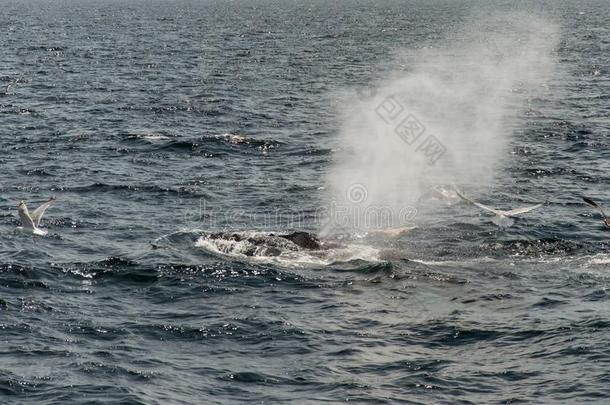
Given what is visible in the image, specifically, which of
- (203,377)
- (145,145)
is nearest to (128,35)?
(145,145)

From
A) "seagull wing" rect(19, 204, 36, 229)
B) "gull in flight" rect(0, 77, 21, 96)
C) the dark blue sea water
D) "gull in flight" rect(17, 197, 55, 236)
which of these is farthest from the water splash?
"gull in flight" rect(0, 77, 21, 96)

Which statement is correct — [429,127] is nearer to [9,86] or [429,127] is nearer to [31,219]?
[31,219]

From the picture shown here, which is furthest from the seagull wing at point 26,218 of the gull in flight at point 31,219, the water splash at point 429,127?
the water splash at point 429,127

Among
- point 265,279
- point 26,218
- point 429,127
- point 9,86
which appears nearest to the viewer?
point 265,279

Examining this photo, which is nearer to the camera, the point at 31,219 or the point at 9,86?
the point at 31,219

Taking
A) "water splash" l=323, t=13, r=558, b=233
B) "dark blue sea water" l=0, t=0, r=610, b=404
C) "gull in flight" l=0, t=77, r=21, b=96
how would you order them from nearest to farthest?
"dark blue sea water" l=0, t=0, r=610, b=404
"water splash" l=323, t=13, r=558, b=233
"gull in flight" l=0, t=77, r=21, b=96

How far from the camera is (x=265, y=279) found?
36531 mm

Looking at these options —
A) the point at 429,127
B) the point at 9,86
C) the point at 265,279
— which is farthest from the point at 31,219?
the point at 9,86

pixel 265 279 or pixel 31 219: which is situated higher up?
pixel 31 219

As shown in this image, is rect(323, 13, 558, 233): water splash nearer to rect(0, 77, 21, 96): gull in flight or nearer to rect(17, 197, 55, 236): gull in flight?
rect(17, 197, 55, 236): gull in flight

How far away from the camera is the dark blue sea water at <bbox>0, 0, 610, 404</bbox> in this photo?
27.9 metres

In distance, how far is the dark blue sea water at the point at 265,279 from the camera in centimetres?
2794

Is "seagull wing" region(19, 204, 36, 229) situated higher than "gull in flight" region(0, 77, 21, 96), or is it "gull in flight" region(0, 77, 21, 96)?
"gull in flight" region(0, 77, 21, 96)

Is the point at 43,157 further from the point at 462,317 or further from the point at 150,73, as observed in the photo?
the point at 150,73
